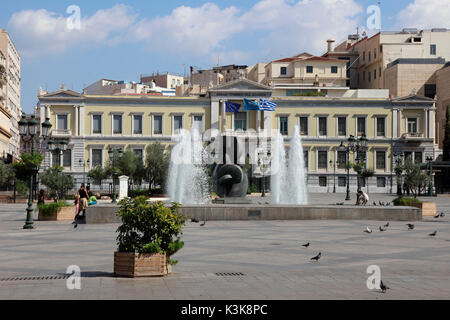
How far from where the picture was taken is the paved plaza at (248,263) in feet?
26.4

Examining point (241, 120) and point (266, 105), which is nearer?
point (266, 105)

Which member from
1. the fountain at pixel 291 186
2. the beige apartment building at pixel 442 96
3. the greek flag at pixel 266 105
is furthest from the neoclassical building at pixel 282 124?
the fountain at pixel 291 186

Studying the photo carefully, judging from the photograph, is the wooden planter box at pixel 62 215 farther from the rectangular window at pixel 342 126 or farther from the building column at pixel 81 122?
the rectangular window at pixel 342 126

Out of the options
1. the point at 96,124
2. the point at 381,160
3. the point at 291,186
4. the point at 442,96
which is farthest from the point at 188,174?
the point at 442,96

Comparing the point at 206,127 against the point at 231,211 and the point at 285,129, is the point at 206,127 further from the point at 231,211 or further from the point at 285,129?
the point at 231,211

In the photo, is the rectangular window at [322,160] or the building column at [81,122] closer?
the building column at [81,122]

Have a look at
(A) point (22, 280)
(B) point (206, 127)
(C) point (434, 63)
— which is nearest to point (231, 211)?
(A) point (22, 280)

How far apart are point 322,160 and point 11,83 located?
3742 centimetres

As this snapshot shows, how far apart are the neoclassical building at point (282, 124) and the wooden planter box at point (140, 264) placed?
160ft

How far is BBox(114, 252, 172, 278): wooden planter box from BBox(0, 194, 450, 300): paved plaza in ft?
0.52

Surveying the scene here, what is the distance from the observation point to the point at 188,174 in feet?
131

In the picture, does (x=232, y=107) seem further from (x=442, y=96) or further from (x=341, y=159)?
(x=442, y=96)

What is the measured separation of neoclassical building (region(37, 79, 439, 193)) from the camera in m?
57.2

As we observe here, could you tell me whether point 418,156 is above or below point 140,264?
above
